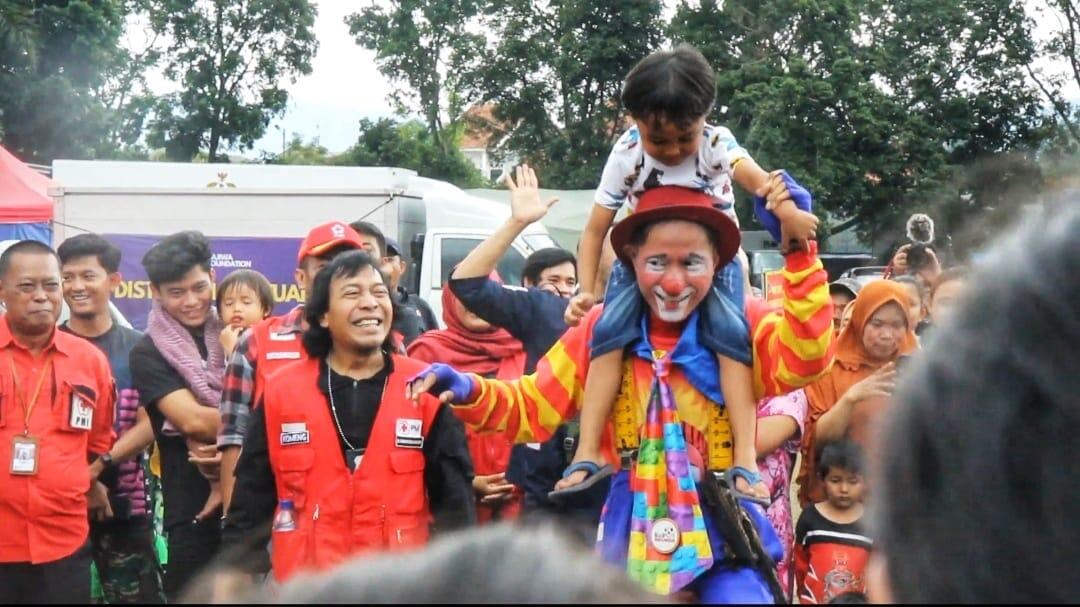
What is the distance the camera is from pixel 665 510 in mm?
3354

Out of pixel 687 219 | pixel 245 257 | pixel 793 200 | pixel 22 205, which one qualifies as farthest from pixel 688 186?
pixel 22 205

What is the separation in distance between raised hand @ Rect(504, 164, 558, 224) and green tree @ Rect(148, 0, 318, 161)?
105 ft

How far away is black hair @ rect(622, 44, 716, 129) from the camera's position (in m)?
3.58

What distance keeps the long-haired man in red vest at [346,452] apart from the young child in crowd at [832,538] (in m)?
1.32

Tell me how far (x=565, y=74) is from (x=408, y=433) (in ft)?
102

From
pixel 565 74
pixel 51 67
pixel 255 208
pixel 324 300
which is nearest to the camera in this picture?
pixel 324 300

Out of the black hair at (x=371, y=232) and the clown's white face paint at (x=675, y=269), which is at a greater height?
the black hair at (x=371, y=232)

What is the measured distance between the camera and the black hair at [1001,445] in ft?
2.56

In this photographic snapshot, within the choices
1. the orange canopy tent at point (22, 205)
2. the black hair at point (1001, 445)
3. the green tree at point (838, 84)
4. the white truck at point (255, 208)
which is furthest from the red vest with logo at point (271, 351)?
the green tree at point (838, 84)

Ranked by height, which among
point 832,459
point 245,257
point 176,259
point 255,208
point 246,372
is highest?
point 255,208

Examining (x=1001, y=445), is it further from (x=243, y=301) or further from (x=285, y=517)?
(x=243, y=301)

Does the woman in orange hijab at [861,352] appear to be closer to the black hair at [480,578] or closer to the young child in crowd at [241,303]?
the young child in crowd at [241,303]

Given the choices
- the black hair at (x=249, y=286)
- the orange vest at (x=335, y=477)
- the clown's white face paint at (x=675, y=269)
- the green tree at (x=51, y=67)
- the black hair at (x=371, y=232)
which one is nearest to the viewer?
the clown's white face paint at (x=675, y=269)

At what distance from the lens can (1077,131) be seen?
4.49 feet
